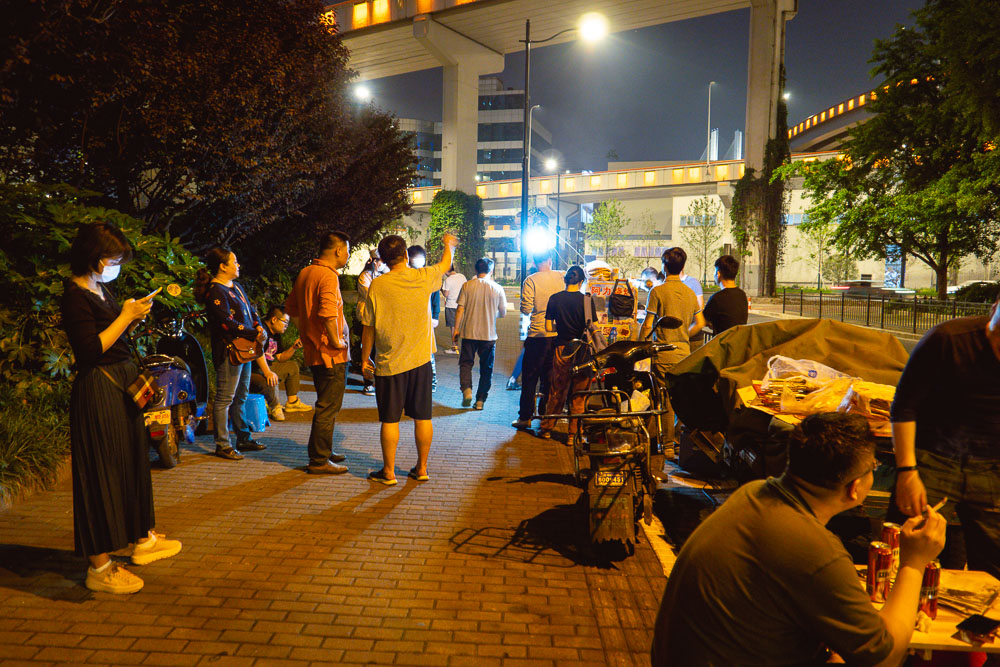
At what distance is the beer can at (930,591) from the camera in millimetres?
2557

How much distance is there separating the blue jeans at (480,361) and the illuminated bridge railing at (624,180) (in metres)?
30.9

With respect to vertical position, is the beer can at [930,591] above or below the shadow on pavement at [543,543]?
above

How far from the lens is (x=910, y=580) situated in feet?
7.24

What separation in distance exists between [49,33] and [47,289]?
99.1 inches

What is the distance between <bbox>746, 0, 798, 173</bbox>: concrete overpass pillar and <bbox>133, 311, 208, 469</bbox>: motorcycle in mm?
34963

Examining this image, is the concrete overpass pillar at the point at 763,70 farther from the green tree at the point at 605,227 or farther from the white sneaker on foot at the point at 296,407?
the white sneaker on foot at the point at 296,407

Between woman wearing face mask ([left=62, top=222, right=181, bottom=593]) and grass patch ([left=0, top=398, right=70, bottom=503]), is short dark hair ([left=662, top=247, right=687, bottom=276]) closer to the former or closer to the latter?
woman wearing face mask ([left=62, top=222, right=181, bottom=593])

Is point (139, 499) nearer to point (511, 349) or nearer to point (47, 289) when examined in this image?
point (47, 289)

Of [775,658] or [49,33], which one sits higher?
[49,33]

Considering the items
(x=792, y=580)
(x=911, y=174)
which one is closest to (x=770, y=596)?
(x=792, y=580)

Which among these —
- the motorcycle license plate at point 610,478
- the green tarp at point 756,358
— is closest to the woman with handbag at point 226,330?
the motorcycle license plate at point 610,478

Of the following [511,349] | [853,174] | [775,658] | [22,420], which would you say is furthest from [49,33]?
[853,174]

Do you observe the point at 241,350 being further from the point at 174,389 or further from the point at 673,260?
the point at 673,260

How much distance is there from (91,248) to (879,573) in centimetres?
416
